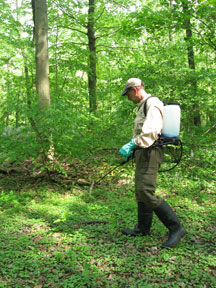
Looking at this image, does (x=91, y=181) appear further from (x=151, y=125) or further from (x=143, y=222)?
(x=151, y=125)

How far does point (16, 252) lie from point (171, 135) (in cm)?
252

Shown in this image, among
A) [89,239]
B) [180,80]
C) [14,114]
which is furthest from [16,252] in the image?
[180,80]

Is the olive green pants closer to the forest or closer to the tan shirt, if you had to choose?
the tan shirt

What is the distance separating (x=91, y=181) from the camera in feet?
20.0

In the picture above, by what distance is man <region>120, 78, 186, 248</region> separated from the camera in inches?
126

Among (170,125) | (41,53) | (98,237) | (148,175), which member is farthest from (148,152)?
(41,53)

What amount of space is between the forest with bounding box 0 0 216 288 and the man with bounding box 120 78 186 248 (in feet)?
1.19

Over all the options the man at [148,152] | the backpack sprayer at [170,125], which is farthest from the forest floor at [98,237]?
the backpack sprayer at [170,125]

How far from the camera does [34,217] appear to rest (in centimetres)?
436

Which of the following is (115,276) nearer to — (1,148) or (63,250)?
(63,250)

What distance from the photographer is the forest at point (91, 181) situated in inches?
115

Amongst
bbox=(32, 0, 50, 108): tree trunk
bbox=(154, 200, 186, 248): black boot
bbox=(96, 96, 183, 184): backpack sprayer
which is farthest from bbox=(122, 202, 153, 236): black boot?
bbox=(32, 0, 50, 108): tree trunk

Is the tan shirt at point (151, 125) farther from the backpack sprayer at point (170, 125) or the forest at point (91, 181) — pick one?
the forest at point (91, 181)

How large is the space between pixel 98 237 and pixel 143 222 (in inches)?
27.8
